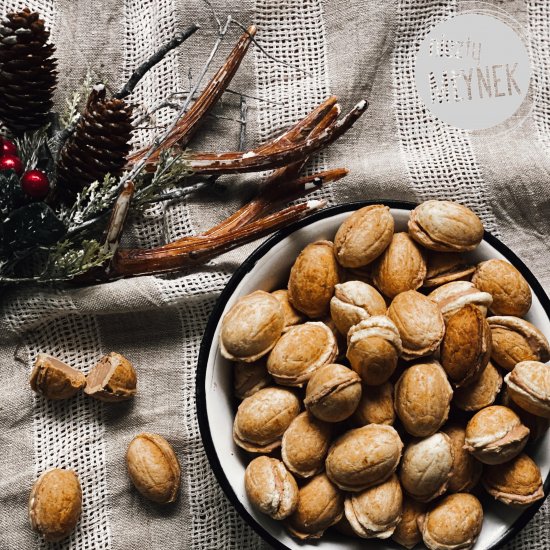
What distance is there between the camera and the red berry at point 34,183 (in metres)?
0.96

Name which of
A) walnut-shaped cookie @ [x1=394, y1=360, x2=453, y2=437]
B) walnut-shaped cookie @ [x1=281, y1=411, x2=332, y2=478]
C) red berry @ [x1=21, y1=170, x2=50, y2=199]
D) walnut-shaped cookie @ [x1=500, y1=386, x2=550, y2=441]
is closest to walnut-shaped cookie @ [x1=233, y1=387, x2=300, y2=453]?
walnut-shaped cookie @ [x1=281, y1=411, x2=332, y2=478]

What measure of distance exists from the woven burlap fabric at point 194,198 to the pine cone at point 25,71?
109mm

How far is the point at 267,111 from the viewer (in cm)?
112

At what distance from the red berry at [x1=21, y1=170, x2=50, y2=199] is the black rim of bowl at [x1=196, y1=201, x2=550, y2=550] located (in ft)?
0.83

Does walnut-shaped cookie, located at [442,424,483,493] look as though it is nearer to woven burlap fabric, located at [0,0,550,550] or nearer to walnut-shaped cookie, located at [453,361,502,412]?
walnut-shaped cookie, located at [453,361,502,412]

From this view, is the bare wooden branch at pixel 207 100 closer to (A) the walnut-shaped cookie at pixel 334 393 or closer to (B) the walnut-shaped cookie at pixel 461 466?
(A) the walnut-shaped cookie at pixel 334 393

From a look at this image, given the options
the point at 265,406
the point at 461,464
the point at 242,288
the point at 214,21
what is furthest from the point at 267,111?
the point at 461,464

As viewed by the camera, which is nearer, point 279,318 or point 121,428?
point 279,318

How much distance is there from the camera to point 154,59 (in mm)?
1027

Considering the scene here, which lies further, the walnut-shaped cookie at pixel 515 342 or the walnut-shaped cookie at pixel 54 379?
the walnut-shaped cookie at pixel 54 379

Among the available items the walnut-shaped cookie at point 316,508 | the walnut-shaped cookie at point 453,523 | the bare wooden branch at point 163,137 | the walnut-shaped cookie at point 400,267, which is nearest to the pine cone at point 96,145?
the bare wooden branch at point 163,137

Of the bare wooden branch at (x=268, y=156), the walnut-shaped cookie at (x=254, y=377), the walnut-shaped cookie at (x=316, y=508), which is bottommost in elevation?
the walnut-shaped cookie at (x=316, y=508)

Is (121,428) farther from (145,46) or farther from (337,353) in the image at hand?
(145,46)

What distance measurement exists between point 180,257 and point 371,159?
30cm
